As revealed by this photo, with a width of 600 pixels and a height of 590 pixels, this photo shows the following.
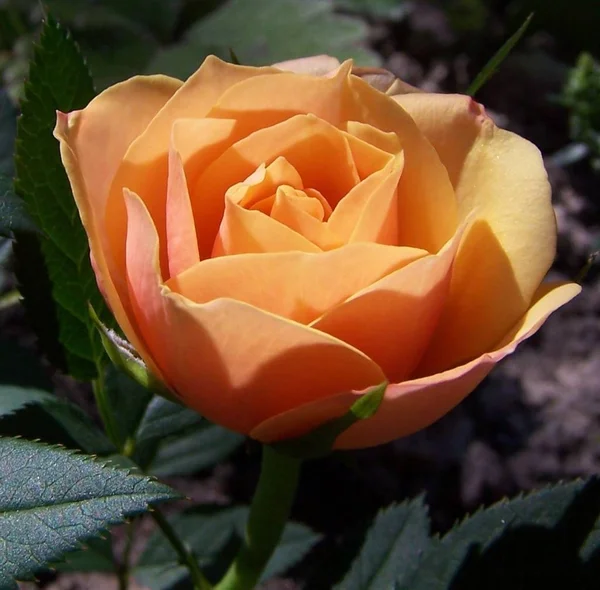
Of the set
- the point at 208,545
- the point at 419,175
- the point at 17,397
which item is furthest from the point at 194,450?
the point at 419,175

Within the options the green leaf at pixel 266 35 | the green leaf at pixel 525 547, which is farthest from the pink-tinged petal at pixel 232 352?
the green leaf at pixel 266 35

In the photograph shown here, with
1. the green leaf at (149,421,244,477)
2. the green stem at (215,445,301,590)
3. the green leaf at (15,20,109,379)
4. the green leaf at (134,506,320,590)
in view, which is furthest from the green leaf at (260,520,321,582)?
the green leaf at (15,20,109,379)

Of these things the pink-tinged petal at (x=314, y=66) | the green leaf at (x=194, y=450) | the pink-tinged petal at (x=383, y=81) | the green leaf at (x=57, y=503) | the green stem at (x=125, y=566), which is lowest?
the green stem at (x=125, y=566)

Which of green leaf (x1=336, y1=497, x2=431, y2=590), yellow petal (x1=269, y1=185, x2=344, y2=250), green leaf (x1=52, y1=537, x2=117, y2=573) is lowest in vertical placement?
green leaf (x1=52, y1=537, x2=117, y2=573)

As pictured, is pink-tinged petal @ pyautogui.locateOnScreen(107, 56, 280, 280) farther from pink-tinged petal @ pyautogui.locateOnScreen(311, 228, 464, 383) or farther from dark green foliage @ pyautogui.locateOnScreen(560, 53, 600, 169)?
dark green foliage @ pyautogui.locateOnScreen(560, 53, 600, 169)

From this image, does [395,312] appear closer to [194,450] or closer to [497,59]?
[497,59]

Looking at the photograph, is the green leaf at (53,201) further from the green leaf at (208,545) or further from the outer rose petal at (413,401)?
the green leaf at (208,545)

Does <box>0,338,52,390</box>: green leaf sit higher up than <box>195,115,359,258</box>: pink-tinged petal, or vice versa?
<box>195,115,359,258</box>: pink-tinged petal

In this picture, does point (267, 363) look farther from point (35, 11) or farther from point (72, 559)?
point (35, 11)
